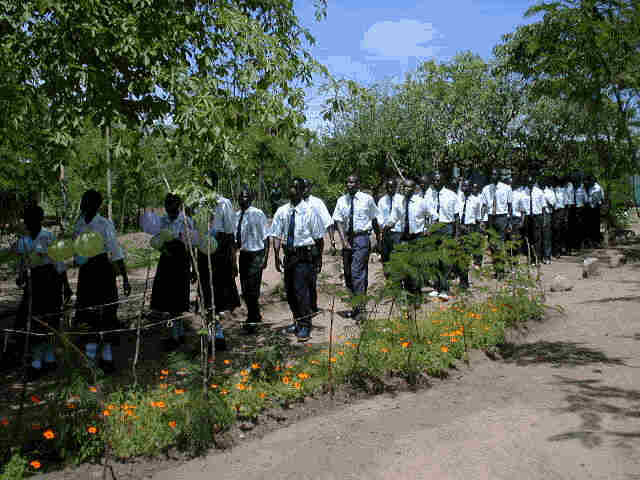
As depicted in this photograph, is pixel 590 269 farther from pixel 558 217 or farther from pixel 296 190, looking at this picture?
pixel 296 190

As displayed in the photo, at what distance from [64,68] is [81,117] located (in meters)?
0.66

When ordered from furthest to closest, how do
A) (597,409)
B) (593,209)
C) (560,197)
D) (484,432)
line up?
(593,209)
(560,197)
(597,409)
(484,432)

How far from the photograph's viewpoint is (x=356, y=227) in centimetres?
814

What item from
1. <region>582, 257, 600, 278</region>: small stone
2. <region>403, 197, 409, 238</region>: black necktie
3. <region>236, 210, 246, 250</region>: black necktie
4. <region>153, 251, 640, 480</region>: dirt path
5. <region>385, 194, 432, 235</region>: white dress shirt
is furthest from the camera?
<region>582, 257, 600, 278</region>: small stone

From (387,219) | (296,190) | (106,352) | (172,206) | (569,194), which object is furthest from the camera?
Answer: (569,194)

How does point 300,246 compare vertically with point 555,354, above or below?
above

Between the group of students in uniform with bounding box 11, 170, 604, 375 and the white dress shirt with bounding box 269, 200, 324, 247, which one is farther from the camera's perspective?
the white dress shirt with bounding box 269, 200, 324, 247

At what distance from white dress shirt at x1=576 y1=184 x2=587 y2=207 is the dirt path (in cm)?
1052

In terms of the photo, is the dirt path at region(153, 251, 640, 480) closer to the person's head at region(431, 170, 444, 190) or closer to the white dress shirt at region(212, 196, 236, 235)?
the white dress shirt at region(212, 196, 236, 235)

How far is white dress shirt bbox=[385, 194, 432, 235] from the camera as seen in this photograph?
374 inches

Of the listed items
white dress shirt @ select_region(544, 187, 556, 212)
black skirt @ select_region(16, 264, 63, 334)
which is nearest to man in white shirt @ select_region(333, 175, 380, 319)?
black skirt @ select_region(16, 264, 63, 334)

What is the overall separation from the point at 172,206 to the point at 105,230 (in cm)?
89

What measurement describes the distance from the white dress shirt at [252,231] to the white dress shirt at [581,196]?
37.8ft

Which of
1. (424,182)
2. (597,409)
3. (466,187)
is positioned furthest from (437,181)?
(597,409)
